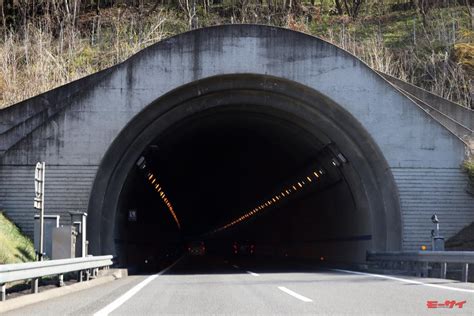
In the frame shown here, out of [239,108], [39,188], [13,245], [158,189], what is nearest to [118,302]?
[39,188]

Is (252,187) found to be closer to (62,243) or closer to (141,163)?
(141,163)

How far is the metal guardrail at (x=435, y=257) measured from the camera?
58.5 feet

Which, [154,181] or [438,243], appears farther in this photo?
[154,181]

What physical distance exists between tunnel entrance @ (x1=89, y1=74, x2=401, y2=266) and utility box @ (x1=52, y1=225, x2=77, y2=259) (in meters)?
5.89

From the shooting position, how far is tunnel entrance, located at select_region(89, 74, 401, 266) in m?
26.9

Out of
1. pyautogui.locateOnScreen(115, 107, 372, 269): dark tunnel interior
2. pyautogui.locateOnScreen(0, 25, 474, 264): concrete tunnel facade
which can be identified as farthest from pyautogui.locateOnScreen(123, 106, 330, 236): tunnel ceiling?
pyautogui.locateOnScreen(0, 25, 474, 264): concrete tunnel facade

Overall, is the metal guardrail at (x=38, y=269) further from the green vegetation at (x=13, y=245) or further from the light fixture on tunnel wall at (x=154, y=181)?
the light fixture on tunnel wall at (x=154, y=181)

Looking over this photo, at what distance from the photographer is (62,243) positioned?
19.9 metres

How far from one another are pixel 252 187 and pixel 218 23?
1295cm

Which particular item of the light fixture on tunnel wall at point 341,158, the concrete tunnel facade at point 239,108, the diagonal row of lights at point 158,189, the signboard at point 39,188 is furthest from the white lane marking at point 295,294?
the diagonal row of lights at point 158,189

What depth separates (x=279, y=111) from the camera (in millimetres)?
29656

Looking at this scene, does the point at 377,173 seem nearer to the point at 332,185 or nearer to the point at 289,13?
the point at 332,185

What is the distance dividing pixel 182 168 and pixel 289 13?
13.9m

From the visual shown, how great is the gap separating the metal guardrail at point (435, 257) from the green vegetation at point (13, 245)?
463 inches
